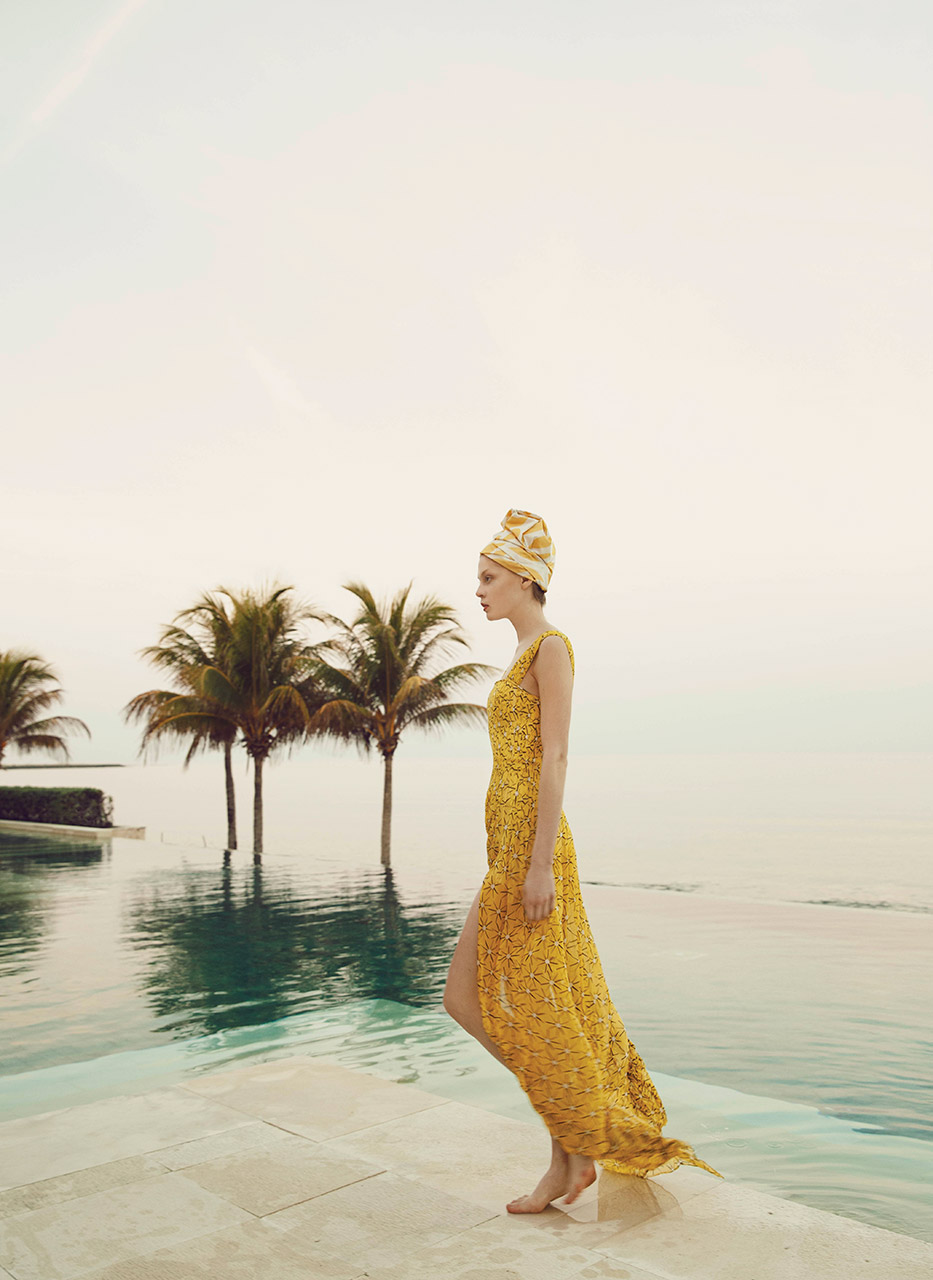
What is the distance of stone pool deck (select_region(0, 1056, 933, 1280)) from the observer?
86.0 inches

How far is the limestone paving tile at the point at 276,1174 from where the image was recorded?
101 inches

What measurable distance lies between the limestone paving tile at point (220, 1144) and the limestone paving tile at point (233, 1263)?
0.56 m

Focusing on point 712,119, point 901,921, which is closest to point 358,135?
point 712,119

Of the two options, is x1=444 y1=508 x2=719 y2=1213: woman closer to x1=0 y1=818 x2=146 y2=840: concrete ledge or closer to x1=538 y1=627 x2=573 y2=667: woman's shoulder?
x1=538 y1=627 x2=573 y2=667: woman's shoulder

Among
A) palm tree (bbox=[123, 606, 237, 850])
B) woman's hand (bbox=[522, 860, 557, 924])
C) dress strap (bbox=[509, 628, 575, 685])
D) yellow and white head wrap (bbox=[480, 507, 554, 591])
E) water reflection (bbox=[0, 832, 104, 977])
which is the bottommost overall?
water reflection (bbox=[0, 832, 104, 977])

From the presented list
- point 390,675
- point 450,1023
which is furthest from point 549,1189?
point 390,675

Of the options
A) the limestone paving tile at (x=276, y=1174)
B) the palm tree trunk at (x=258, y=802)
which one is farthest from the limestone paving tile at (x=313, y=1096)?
the palm tree trunk at (x=258, y=802)

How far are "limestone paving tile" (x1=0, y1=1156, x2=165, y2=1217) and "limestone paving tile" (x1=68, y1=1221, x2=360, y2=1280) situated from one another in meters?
0.50

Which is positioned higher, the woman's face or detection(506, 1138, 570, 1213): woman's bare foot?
the woman's face

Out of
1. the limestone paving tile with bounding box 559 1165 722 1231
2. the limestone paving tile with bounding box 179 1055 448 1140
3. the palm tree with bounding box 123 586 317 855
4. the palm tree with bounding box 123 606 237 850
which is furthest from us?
the palm tree with bounding box 123 606 237 850

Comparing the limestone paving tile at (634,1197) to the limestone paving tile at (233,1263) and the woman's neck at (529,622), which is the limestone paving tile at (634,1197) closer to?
the limestone paving tile at (233,1263)

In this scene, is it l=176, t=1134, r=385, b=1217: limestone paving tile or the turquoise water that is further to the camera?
the turquoise water

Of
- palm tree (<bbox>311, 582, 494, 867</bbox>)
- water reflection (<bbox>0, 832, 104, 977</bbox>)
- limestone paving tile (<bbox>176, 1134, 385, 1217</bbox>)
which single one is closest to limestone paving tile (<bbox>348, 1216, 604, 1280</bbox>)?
limestone paving tile (<bbox>176, 1134, 385, 1217</bbox>)

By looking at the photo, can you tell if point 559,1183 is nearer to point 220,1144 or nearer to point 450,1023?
point 220,1144
